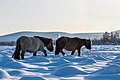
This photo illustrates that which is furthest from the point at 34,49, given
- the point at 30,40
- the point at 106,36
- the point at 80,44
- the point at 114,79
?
the point at 106,36

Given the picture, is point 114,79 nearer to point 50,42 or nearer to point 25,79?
point 25,79

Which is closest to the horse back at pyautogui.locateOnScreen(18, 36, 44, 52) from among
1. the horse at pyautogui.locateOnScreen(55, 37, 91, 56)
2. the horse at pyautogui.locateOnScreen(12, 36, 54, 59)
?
the horse at pyautogui.locateOnScreen(12, 36, 54, 59)

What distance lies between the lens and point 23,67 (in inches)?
296

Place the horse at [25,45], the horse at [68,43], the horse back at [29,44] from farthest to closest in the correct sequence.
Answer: the horse at [68,43] → the horse back at [29,44] → the horse at [25,45]

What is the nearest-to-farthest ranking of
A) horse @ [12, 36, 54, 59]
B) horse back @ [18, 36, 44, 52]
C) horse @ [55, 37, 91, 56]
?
horse @ [12, 36, 54, 59] < horse back @ [18, 36, 44, 52] < horse @ [55, 37, 91, 56]

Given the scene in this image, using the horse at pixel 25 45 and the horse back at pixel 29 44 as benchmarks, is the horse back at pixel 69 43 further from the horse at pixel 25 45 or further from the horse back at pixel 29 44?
the horse back at pixel 29 44

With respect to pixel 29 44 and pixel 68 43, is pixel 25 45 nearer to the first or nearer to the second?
pixel 29 44

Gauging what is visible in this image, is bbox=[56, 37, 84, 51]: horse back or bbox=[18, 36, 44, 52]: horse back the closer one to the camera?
bbox=[18, 36, 44, 52]: horse back

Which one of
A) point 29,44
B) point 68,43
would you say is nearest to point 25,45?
point 29,44

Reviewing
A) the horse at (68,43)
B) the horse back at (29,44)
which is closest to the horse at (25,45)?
the horse back at (29,44)

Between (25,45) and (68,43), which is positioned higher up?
(25,45)

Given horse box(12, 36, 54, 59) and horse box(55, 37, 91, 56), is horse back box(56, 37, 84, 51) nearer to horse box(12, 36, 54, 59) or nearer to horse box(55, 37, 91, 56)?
horse box(55, 37, 91, 56)

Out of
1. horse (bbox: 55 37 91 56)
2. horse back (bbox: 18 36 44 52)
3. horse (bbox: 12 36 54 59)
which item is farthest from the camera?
horse (bbox: 55 37 91 56)

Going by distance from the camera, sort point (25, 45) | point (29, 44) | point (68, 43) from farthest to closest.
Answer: point (68, 43) < point (29, 44) < point (25, 45)
